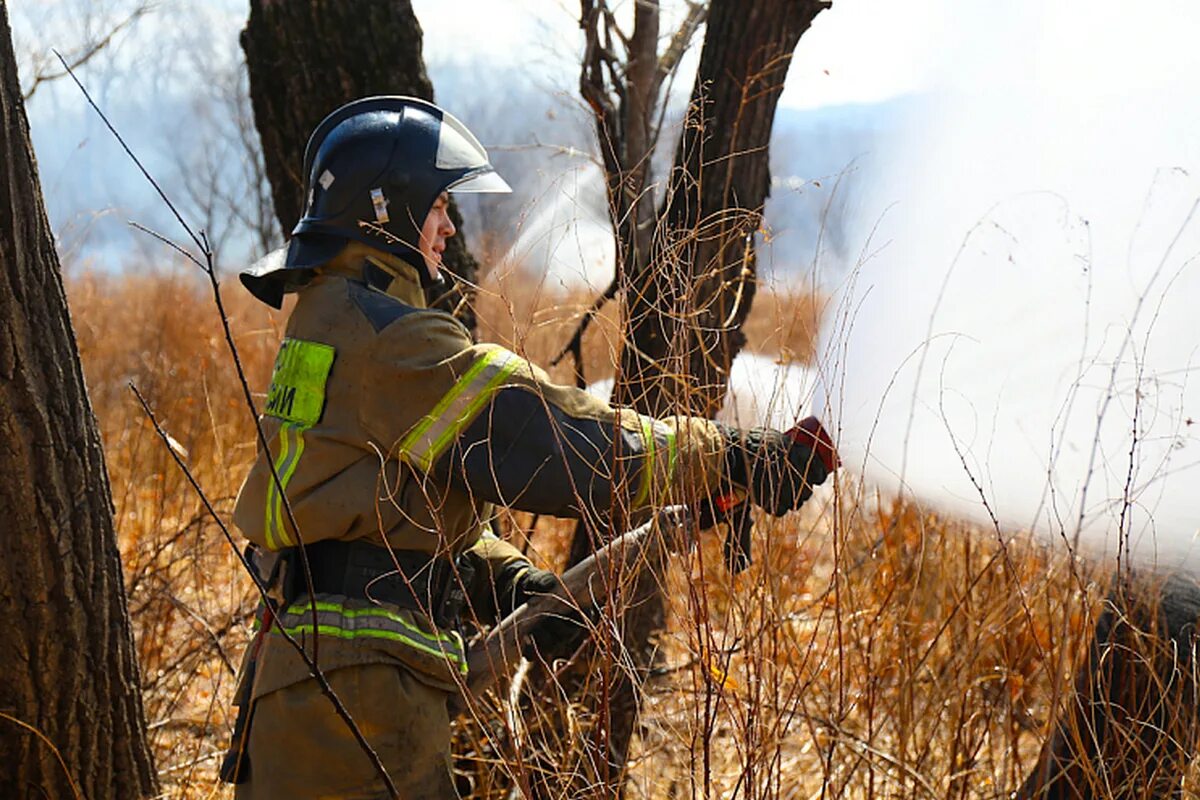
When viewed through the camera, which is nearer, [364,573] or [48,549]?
[364,573]

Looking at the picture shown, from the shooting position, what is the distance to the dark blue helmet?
2529mm

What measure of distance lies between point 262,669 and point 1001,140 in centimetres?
188

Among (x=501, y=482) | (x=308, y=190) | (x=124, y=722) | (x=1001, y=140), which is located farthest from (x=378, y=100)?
(x=124, y=722)

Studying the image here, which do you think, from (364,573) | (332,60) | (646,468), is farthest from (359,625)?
(332,60)

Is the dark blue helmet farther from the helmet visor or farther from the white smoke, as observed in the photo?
the white smoke

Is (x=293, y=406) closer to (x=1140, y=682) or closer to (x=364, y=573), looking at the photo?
(x=364, y=573)

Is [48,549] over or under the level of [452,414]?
under

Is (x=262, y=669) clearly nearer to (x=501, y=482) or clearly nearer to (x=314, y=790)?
(x=314, y=790)

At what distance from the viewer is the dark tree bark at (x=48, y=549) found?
8.44 ft

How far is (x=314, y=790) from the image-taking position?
7.89ft

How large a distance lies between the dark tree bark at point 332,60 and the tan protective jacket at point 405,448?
1455 mm

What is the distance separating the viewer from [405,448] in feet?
7.48

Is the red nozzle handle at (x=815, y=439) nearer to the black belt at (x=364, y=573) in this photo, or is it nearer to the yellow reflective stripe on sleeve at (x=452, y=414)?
the yellow reflective stripe on sleeve at (x=452, y=414)

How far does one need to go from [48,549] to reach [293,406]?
0.73 m
